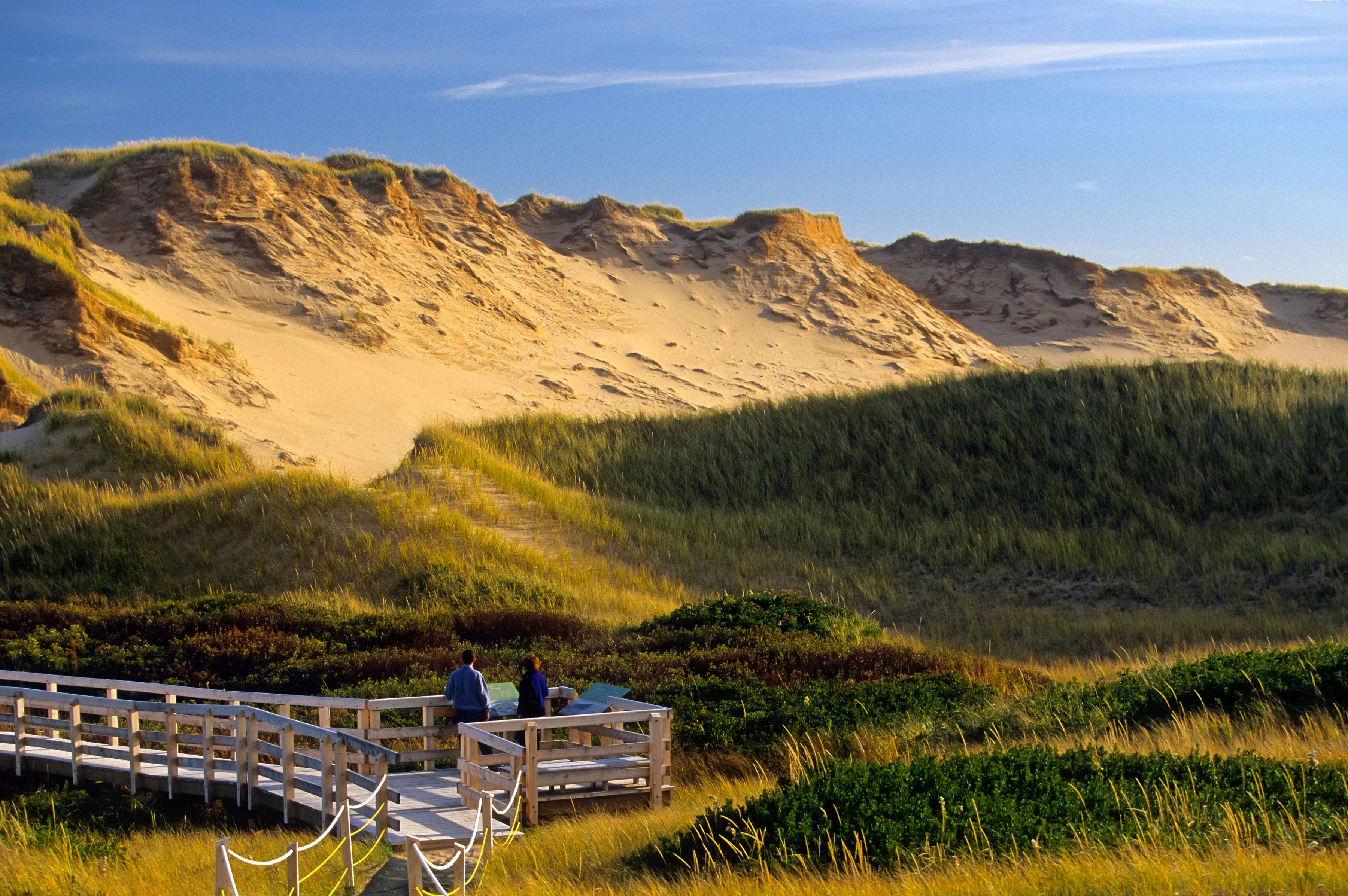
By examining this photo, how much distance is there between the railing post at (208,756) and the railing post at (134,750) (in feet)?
2.27

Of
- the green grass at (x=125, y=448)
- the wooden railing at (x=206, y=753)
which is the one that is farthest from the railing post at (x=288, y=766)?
the green grass at (x=125, y=448)

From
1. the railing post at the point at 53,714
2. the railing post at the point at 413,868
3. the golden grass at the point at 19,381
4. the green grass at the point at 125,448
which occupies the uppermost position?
the golden grass at the point at 19,381

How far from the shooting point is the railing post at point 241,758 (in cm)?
968

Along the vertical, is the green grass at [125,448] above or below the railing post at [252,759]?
above

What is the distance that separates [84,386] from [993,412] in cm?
2412

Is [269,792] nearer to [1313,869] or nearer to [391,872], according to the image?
[391,872]

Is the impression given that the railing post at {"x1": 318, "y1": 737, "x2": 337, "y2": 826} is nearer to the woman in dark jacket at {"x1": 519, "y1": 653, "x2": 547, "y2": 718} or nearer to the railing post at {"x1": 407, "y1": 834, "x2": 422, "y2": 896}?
the woman in dark jacket at {"x1": 519, "y1": 653, "x2": 547, "y2": 718}

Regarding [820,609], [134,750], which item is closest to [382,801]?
[134,750]

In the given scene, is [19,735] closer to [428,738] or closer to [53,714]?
[53,714]

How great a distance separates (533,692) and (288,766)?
2143 millimetres

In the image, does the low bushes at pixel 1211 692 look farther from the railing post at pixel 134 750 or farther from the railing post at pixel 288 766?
the railing post at pixel 134 750

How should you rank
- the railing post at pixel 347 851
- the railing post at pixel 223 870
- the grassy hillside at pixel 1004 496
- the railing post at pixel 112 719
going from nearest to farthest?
the railing post at pixel 223 870
the railing post at pixel 347 851
the railing post at pixel 112 719
the grassy hillside at pixel 1004 496

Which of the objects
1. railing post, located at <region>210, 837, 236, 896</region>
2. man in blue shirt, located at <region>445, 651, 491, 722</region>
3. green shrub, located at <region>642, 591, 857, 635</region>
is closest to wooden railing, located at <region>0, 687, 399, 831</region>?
man in blue shirt, located at <region>445, 651, 491, 722</region>

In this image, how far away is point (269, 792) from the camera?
9414 mm
